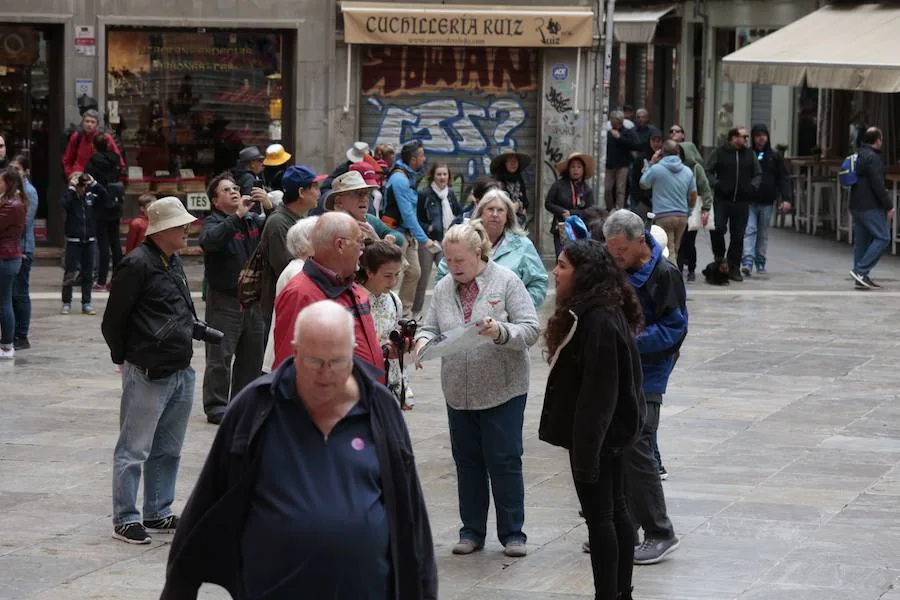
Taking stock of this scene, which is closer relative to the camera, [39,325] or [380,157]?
[39,325]

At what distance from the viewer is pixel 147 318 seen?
8.13 meters

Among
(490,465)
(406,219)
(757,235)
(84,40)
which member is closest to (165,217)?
(490,465)

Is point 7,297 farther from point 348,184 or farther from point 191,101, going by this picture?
point 191,101

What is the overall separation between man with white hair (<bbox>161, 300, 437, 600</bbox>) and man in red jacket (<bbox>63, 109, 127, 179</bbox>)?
14.7 meters

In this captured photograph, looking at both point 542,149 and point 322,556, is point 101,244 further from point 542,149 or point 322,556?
point 322,556

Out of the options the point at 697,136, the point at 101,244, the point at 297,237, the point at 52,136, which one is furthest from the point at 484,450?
the point at 697,136

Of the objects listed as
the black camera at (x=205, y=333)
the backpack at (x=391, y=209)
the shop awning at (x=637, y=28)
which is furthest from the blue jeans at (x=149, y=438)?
Result: the shop awning at (x=637, y=28)

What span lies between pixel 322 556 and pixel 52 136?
17.2 metres

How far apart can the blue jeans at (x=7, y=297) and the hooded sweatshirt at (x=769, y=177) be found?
989 cm

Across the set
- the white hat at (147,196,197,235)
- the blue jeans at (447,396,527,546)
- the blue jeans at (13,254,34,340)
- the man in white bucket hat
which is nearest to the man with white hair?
the blue jeans at (447,396,527,546)

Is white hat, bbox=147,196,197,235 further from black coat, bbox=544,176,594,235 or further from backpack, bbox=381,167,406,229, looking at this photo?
black coat, bbox=544,176,594,235

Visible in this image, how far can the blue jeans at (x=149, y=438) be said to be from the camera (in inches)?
320

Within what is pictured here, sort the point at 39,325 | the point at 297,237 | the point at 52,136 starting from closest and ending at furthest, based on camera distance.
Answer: the point at 297,237
the point at 39,325
the point at 52,136

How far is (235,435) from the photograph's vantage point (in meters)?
4.74
